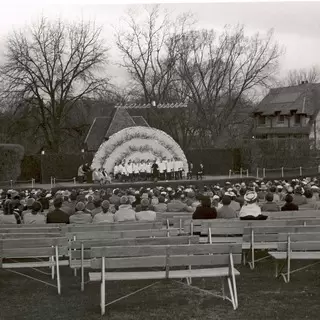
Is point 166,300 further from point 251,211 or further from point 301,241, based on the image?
point 251,211

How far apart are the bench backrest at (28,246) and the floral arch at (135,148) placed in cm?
2673

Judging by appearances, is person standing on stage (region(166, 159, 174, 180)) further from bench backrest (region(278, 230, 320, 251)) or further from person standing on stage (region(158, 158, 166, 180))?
bench backrest (region(278, 230, 320, 251))

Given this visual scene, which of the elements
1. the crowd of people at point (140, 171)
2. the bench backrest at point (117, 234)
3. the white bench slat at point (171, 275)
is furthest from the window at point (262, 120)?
the white bench slat at point (171, 275)

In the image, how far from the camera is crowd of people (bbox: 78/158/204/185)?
109 ft

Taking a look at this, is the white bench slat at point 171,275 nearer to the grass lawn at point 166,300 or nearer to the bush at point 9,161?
the grass lawn at point 166,300

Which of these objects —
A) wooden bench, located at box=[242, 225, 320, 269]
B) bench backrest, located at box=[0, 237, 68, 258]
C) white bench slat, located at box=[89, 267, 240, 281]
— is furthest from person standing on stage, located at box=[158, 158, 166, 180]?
white bench slat, located at box=[89, 267, 240, 281]

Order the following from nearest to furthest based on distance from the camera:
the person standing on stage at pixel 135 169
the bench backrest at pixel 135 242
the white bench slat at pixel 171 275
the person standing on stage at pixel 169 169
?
the white bench slat at pixel 171 275
the bench backrest at pixel 135 242
the person standing on stage at pixel 135 169
the person standing on stage at pixel 169 169

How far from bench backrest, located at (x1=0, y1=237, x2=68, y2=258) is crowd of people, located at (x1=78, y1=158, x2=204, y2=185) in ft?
80.5

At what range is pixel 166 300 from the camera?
729 cm

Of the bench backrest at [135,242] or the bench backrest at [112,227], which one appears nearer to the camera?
the bench backrest at [135,242]

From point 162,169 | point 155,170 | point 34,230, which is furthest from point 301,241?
point 162,169

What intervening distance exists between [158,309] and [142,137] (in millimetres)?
28924

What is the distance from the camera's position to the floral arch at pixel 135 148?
34.7 metres

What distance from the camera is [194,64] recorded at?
54062 mm
